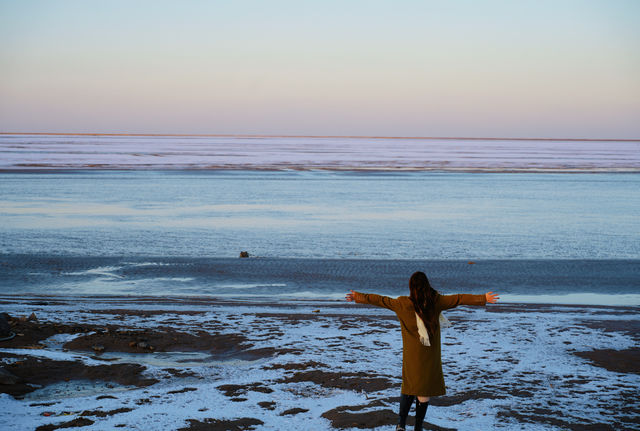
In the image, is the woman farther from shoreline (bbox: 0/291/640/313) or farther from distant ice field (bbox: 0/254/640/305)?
distant ice field (bbox: 0/254/640/305)

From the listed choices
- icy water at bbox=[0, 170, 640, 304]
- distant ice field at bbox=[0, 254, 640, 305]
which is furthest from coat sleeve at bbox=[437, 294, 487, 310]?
icy water at bbox=[0, 170, 640, 304]

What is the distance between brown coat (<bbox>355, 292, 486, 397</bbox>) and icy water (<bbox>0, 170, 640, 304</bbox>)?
22.9 ft

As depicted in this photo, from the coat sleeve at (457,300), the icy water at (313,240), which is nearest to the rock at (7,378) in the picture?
the coat sleeve at (457,300)

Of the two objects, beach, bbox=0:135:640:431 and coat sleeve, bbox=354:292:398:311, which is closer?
coat sleeve, bbox=354:292:398:311

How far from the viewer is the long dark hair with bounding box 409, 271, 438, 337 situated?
554 centimetres

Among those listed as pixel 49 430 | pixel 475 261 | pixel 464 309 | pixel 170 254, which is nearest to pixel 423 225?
pixel 475 261

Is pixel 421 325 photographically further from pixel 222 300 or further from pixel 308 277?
pixel 308 277

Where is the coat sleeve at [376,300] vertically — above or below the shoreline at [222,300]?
above

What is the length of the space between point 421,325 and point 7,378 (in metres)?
4.64

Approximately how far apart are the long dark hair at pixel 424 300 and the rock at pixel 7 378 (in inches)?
180

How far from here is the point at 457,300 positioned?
220 inches

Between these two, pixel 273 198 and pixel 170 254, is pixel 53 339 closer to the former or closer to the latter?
pixel 170 254

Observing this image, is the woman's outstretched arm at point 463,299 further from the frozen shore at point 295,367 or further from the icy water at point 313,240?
the icy water at point 313,240

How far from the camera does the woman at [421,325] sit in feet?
18.3
